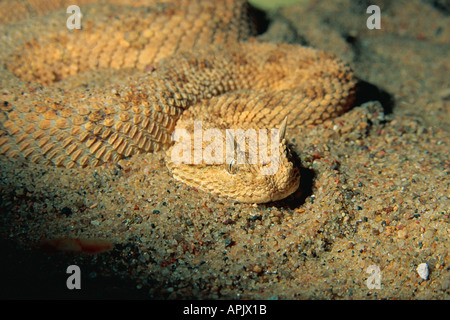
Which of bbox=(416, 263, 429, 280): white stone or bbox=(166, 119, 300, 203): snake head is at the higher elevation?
bbox=(166, 119, 300, 203): snake head

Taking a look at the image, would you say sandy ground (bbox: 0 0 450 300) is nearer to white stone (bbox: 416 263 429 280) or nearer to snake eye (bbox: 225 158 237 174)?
white stone (bbox: 416 263 429 280)

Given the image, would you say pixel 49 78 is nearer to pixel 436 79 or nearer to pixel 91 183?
pixel 91 183

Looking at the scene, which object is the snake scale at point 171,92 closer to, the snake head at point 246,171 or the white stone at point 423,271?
the snake head at point 246,171

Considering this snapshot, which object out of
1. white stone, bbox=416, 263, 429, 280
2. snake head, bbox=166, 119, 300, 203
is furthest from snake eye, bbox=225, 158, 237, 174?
white stone, bbox=416, 263, 429, 280

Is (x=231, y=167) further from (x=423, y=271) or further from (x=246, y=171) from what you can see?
(x=423, y=271)

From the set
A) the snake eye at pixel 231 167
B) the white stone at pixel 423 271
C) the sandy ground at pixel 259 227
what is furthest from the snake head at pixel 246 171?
the white stone at pixel 423 271

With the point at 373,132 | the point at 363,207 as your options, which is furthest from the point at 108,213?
the point at 373,132
